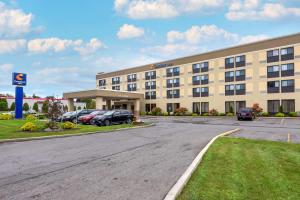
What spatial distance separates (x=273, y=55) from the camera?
42.3 meters

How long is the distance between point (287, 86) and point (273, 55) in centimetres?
569

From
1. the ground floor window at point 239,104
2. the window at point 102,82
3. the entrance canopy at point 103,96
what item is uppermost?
the window at point 102,82

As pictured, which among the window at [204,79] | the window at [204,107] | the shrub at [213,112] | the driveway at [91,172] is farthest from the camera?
the window at [204,79]

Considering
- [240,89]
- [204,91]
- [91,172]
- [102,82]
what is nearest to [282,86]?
[240,89]

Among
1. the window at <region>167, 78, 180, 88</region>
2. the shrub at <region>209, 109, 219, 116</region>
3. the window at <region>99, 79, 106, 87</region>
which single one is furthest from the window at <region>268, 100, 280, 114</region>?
the window at <region>99, 79, 106, 87</region>

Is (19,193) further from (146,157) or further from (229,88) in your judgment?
(229,88)

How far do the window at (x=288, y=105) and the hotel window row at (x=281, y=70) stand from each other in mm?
4243

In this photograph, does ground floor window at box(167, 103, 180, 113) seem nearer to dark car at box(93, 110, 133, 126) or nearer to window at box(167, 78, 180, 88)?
window at box(167, 78, 180, 88)

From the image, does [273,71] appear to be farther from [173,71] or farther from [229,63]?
[173,71]

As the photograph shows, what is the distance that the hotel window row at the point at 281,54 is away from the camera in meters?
40.5

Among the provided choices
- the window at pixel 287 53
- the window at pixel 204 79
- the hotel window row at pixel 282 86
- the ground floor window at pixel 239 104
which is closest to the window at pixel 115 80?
the window at pixel 204 79

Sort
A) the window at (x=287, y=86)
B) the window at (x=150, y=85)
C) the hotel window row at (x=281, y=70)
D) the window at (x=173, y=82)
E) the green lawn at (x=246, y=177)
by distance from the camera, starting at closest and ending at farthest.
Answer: the green lawn at (x=246, y=177)
the window at (x=287, y=86)
the hotel window row at (x=281, y=70)
the window at (x=173, y=82)
the window at (x=150, y=85)

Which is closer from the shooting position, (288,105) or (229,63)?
(288,105)

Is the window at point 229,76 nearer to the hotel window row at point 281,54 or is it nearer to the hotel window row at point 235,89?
the hotel window row at point 235,89
